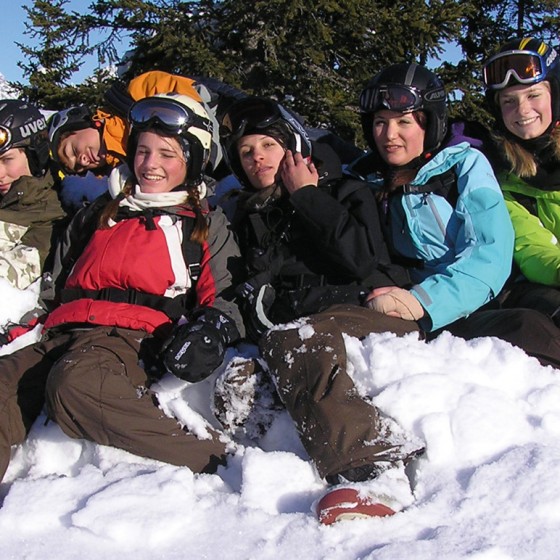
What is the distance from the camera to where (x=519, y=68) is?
4.11 metres

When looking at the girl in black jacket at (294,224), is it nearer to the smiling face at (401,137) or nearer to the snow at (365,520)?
the smiling face at (401,137)

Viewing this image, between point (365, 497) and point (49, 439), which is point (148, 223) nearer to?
point (49, 439)

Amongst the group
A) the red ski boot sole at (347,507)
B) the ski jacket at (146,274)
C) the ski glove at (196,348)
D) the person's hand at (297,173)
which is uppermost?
the person's hand at (297,173)

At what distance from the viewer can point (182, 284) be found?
3635mm

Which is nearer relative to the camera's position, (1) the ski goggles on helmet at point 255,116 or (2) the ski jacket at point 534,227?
(2) the ski jacket at point 534,227

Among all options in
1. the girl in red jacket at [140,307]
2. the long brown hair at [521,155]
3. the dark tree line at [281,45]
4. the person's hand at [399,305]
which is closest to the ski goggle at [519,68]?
the long brown hair at [521,155]

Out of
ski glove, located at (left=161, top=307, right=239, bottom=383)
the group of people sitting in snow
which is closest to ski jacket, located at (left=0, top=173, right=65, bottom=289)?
the group of people sitting in snow

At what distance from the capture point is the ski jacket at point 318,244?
338 cm

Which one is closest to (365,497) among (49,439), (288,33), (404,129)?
(49,439)

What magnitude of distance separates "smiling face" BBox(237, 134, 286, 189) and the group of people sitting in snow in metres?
0.01

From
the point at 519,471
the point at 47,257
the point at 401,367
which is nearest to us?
the point at 519,471

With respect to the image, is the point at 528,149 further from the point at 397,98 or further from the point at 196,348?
the point at 196,348

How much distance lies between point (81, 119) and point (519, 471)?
13.1ft

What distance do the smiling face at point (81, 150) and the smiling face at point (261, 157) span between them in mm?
1510
